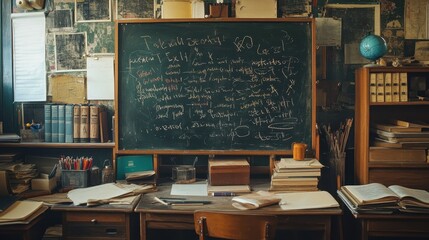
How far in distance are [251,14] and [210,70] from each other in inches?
22.0

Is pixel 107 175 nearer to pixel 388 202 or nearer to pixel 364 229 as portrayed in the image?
pixel 364 229

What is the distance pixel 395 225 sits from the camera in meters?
2.55

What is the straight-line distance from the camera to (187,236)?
3.41m

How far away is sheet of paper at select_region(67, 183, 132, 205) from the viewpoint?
271 cm

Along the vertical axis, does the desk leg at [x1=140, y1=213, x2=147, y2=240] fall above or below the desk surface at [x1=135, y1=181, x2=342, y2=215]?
below

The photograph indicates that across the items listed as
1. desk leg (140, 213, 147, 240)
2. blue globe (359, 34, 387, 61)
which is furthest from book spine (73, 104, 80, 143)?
blue globe (359, 34, 387, 61)

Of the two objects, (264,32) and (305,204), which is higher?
(264,32)

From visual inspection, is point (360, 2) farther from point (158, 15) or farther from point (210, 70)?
point (158, 15)

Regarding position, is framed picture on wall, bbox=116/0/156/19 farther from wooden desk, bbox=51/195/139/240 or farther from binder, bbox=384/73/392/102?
binder, bbox=384/73/392/102

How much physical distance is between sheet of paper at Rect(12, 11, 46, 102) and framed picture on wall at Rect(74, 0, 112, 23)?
0.32 metres

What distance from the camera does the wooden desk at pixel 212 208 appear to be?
2.47m

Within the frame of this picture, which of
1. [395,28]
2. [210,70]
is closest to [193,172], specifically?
[210,70]

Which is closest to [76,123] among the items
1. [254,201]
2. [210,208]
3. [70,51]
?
[70,51]

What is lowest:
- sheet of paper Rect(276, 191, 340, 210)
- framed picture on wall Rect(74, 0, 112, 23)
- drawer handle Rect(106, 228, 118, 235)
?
drawer handle Rect(106, 228, 118, 235)
